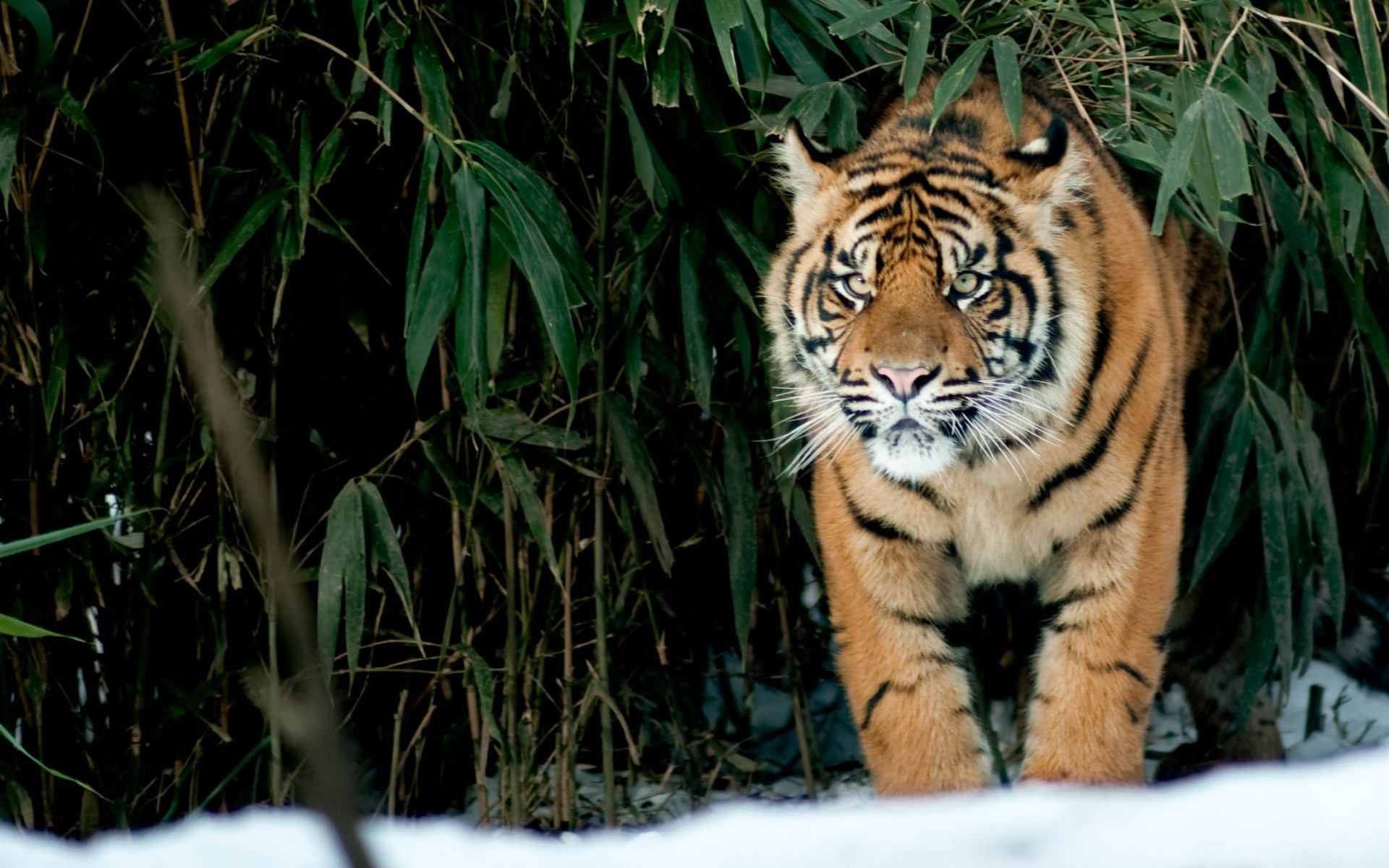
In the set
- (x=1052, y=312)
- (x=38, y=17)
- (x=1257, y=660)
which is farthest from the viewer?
(x=1257, y=660)

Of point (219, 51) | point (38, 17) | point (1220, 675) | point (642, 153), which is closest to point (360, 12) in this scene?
point (219, 51)

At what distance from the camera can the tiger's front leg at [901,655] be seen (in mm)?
2424

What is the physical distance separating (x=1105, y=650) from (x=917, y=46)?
3.31ft

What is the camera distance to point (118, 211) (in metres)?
2.80

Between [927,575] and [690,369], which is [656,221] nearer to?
[690,369]

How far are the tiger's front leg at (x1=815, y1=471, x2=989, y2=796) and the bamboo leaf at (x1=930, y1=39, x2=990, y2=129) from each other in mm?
652

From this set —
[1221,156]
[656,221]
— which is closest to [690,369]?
[656,221]

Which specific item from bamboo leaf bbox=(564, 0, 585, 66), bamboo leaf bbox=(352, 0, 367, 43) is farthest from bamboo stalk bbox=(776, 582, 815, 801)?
bamboo leaf bbox=(352, 0, 367, 43)

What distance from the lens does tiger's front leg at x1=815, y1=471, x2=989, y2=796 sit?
242 centimetres

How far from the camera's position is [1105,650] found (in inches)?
93.9

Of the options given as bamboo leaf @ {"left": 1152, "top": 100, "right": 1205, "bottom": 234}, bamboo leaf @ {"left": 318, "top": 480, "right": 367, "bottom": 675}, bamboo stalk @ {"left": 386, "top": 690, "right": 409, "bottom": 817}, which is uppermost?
bamboo leaf @ {"left": 1152, "top": 100, "right": 1205, "bottom": 234}

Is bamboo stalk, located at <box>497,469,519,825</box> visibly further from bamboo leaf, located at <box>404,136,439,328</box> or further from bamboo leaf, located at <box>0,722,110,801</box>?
bamboo leaf, located at <box>0,722,110,801</box>

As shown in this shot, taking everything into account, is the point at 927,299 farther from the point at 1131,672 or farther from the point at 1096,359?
the point at 1131,672

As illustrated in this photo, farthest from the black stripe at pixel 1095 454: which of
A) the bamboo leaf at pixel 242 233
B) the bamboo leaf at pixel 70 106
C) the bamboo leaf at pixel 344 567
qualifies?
the bamboo leaf at pixel 70 106
